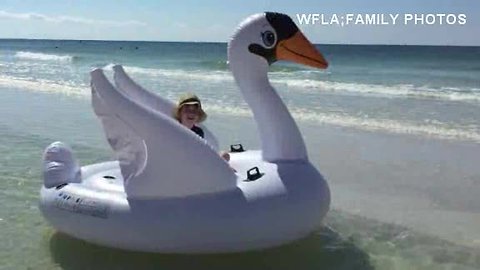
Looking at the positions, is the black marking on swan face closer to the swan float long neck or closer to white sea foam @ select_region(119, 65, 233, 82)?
the swan float long neck

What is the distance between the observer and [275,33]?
4145 mm

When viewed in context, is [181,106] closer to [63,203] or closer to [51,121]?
[63,203]

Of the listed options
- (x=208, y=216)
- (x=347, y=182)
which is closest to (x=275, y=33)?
A: (x=208, y=216)

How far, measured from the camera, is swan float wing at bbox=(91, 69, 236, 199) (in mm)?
3623

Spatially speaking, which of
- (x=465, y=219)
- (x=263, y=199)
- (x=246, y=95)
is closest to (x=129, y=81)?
(x=246, y=95)

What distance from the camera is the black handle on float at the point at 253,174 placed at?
12.9 feet

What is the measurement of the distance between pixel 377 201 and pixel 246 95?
1.54 metres

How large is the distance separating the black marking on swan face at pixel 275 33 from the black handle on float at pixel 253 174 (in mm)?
763

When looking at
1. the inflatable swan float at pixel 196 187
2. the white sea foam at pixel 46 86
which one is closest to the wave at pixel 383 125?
the inflatable swan float at pixel 196 187

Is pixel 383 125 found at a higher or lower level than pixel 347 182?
lower

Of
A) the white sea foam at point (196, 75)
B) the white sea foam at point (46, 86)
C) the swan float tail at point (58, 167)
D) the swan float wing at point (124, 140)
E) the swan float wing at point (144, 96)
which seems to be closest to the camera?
the swan float wing at point (124, 140)

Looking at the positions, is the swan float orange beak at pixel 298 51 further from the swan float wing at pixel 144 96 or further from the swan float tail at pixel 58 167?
the swan float tail at pixel 58 167

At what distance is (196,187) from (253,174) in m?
0.41

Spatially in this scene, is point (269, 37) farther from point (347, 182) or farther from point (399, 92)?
point (399, 92)
